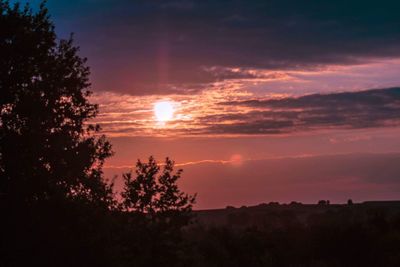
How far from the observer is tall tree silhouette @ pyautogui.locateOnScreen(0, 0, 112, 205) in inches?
913

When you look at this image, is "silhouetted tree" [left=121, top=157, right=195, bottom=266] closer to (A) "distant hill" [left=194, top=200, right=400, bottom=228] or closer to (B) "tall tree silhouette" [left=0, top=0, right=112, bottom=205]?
(B) "tall tree silhouette" [left=0, top=0, right=112, bottom=205]

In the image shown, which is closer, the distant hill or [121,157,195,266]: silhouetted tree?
[121,157,195,266]: silhouetted tree

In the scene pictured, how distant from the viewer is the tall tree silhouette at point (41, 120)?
2320 cm

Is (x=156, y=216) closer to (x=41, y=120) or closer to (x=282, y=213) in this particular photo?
(x=41, y=120)

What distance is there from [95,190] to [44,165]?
2413mm

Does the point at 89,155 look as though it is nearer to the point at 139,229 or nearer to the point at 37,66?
the point at 37,66

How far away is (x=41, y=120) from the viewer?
949 inches

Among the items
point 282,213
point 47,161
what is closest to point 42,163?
point 47,161

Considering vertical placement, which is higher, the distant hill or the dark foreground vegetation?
the distant hill

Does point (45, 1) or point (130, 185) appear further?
point (130, 185)

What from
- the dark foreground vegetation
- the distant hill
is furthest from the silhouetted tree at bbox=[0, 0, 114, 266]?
the distant hill

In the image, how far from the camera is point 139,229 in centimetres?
3534

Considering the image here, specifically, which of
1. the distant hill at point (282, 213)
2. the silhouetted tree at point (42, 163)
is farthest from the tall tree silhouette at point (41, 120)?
the distant hill at point (282, 213)

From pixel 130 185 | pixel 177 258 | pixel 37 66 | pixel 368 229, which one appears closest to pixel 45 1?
pixel 37 66
